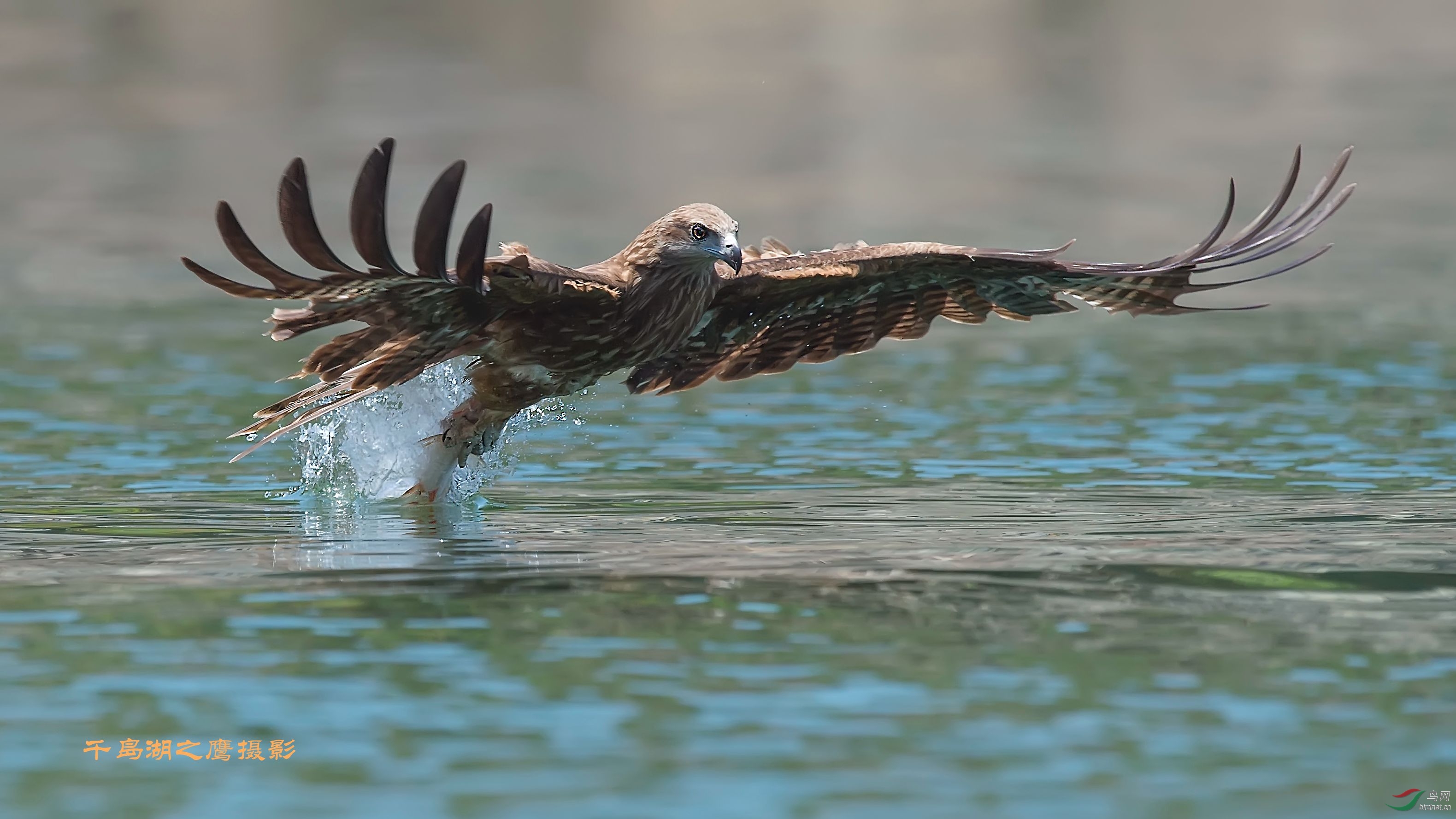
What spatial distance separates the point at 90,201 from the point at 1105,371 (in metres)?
12.8

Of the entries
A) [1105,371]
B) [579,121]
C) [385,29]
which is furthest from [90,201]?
[1105,371]

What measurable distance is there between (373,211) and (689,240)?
245 centimetres

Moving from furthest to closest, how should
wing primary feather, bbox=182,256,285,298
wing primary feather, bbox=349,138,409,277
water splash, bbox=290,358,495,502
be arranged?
water splash, bbox=290,358,495,502, wing primary feather, bbox=182,256,285,298, wing primary feather, bbox=349,138,409,277

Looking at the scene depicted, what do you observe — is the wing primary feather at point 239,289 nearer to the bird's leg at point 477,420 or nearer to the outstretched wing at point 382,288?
the outstretched wing at point 382,288

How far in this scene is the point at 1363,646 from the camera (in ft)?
25.1

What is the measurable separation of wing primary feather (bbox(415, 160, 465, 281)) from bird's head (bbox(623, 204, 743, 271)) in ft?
5.56

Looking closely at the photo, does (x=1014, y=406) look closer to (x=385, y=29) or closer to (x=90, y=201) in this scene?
(x=90, y=201)

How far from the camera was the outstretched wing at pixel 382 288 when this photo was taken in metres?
7.82

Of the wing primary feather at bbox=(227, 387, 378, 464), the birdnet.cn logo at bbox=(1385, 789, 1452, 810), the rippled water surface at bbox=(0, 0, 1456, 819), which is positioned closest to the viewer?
the birdnet.cn logo at bbox=(1385, 789, 1452, 810)

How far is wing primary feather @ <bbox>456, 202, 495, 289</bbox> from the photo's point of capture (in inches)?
322

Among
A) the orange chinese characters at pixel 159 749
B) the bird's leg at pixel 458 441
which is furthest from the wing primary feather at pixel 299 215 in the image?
the bird's leg at pixel 458 441

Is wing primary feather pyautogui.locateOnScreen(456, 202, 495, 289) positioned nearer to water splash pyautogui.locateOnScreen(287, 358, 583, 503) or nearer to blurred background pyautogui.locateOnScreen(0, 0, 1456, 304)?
water splash pyautogui.locateOnScreen(287, 358, 583, 503)

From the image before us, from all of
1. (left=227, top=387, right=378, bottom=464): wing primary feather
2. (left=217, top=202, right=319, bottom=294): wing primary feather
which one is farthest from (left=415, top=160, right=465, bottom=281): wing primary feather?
(left=227, top=387, right=378, bottom=464): wing primary feather

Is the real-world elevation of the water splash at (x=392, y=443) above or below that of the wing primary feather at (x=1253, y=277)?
below
